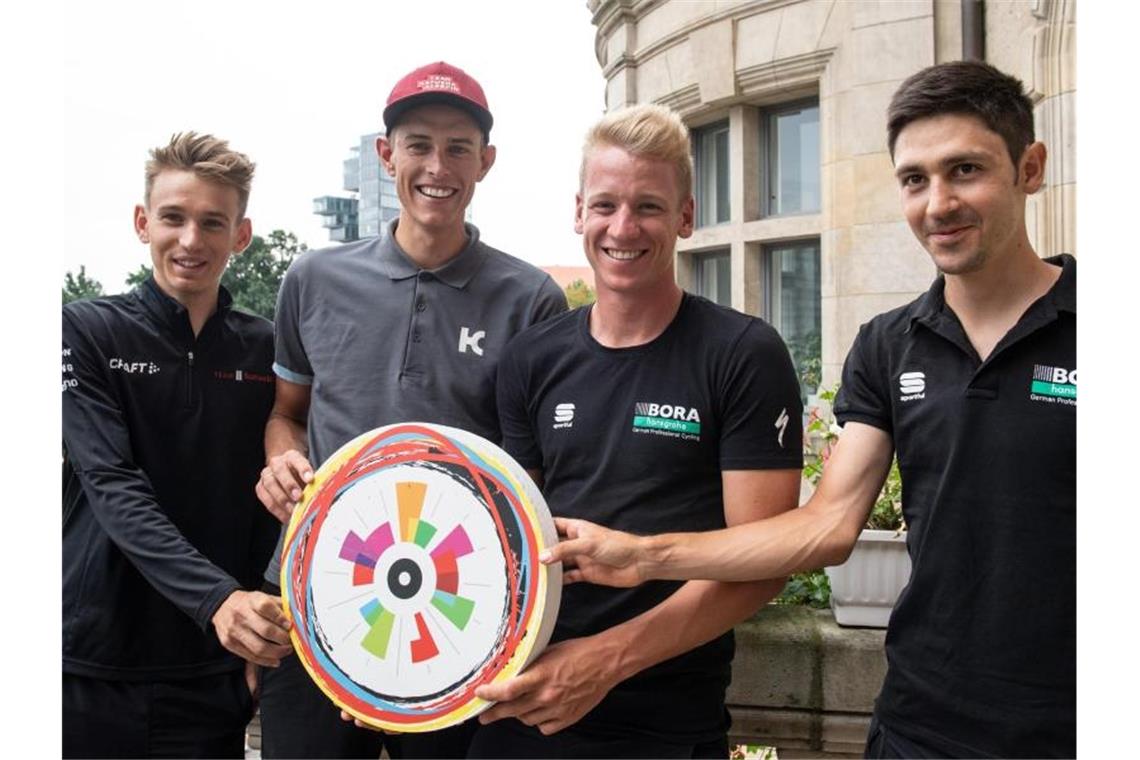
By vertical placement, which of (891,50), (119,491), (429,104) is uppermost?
(891,50)

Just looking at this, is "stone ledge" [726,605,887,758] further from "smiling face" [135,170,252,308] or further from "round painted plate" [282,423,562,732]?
"smiling face" [135,170,252,308]

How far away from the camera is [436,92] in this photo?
1.78 m

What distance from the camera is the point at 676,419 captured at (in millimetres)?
1510

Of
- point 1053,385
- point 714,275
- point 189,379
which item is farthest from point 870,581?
point 714,275

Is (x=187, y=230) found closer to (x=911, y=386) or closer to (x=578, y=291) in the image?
(x=578, y=291)

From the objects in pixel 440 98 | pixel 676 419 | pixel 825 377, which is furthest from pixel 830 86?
pixel 676 419

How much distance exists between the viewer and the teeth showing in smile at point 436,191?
1.81 metres

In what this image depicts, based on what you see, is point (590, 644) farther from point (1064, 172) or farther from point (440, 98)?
point (1064, 172)

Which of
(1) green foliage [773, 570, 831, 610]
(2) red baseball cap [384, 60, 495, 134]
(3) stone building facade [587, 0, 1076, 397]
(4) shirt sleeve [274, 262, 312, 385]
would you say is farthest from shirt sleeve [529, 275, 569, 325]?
(3) stone building facade [587, 0, 1076, 397]

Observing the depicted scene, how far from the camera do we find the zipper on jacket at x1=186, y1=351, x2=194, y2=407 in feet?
6.16

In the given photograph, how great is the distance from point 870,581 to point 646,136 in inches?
44.6

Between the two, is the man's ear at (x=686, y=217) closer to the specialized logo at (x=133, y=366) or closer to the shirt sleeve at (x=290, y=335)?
the shirt sleeve at (x=290, y=335)

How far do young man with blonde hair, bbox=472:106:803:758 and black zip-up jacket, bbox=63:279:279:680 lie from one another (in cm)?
71
